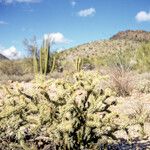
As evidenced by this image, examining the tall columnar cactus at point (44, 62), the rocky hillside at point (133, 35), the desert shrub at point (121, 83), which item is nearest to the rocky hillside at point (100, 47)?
the rocky hillside at point (133, 35)

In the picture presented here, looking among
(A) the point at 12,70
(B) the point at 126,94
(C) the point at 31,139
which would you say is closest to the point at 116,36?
(A) the point at 12,70

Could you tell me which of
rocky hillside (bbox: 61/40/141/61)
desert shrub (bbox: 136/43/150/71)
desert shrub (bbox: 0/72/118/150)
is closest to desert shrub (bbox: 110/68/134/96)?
desert shrub (bbox: 0/72/118/150)

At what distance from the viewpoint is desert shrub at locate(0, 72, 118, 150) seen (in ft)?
16.1

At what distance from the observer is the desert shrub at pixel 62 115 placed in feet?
16.1

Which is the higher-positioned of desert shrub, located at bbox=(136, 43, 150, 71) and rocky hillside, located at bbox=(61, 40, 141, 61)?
rocky hillside, located at bbox=(61, 40, 141, 61)

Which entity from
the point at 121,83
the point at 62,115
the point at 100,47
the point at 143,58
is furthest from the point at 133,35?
the point at 62,115

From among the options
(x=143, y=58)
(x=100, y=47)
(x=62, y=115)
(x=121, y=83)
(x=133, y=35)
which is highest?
(x=133, y=35)

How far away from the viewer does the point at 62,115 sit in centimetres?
490

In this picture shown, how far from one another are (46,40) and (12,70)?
710 cm

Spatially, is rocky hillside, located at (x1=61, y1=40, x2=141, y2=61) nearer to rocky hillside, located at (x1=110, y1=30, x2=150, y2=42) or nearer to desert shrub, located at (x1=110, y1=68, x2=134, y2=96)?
rocky hillside, located at (x1=110, y1=30, x2=150, y2=42)

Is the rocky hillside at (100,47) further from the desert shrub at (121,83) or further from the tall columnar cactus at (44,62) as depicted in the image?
the desert shrub at (121,83)

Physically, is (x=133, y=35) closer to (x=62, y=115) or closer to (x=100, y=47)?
(x=100, y=47)

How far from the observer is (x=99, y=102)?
520 centimetres

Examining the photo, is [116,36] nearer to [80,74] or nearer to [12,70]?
[12,70]
